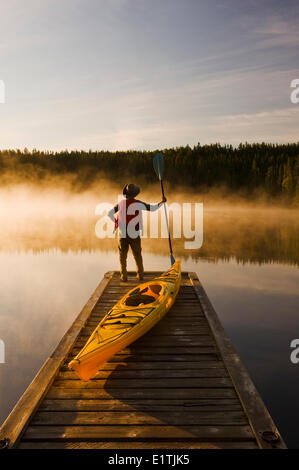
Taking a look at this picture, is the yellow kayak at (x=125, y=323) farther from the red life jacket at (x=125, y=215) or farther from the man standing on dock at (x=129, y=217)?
the red life jacket at (x=125, y=215)

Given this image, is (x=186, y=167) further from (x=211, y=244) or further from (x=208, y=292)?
(x=208, y=292)

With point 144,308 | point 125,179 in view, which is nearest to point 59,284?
point 144,308

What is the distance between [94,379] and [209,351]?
1654mm

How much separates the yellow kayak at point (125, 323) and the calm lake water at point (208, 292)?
1.63m

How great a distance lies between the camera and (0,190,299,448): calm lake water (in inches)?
230

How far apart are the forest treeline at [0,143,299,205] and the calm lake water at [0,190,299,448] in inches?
1217

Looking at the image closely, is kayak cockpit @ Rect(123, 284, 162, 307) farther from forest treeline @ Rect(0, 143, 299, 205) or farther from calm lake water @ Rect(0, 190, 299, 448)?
forest treeline @ Rect(0, 143, 299, 205)

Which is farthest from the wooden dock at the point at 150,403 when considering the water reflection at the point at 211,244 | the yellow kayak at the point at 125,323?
the water reflection at the point at 211,244

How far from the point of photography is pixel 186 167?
Result: 6097 centimetres

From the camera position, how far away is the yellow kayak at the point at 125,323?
13.5 ft

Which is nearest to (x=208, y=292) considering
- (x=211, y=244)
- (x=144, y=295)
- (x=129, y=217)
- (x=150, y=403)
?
(x=129, y=217)

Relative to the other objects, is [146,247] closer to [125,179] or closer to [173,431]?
[173,431]

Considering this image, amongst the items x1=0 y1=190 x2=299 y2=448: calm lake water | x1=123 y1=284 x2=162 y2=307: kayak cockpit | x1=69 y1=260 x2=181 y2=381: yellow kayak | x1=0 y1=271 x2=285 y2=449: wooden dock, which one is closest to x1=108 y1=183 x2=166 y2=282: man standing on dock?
x1=69 y1=260 x2=181 y2=381: yellow kayak

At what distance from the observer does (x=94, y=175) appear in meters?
70.4
